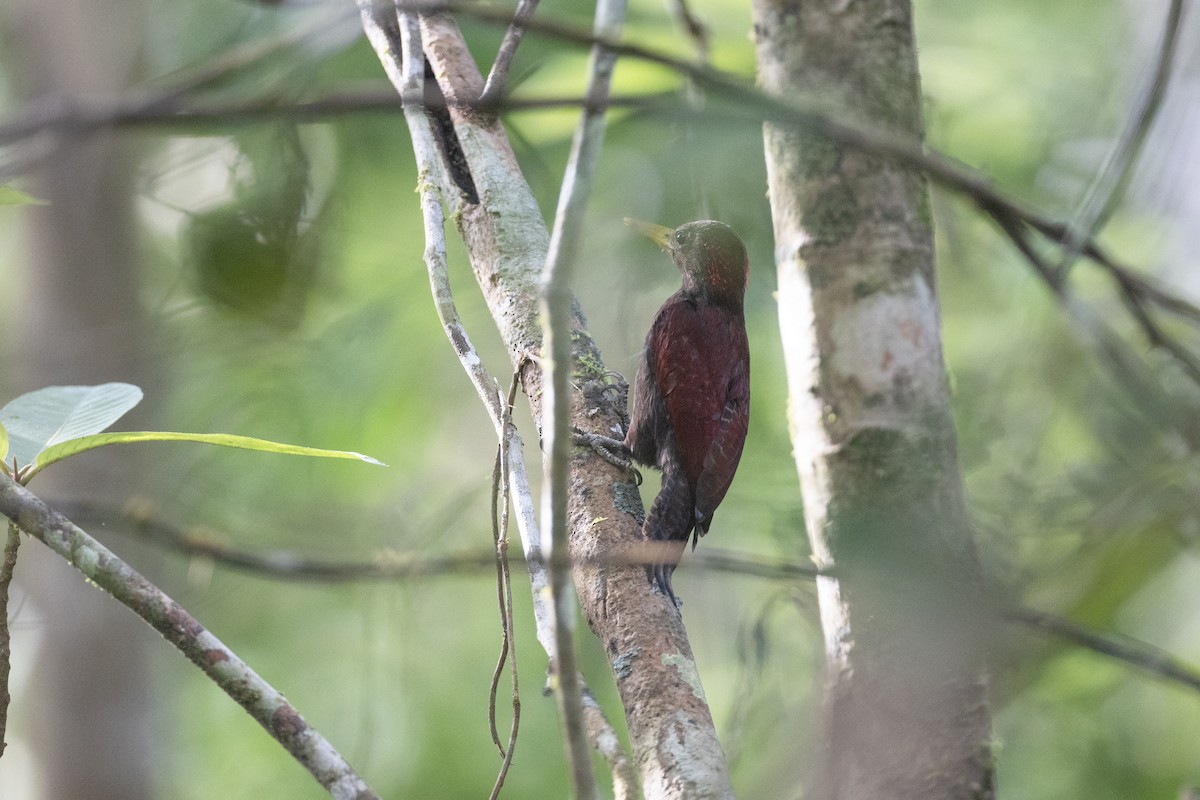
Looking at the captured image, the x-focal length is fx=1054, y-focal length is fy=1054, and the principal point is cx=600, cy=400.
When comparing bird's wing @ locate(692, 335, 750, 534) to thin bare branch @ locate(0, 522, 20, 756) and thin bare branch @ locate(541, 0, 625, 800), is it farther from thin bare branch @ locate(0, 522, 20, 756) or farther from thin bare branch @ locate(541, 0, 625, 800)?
thin bare branch @ locate(541, 0, 625, 800)

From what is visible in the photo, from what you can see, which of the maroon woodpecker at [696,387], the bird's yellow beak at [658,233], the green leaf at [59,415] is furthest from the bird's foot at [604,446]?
the bird's yellow beak at [658,233]

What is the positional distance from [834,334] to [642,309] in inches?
152

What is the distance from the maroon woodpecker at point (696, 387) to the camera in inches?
126

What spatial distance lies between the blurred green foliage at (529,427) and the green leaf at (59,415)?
1.04 m

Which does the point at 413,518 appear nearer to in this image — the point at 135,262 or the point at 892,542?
the point at 135,262

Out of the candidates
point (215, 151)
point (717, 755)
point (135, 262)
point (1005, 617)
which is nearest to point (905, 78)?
point (1005, 617)

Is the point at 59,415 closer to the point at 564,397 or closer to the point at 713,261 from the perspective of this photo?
the point at 564,397

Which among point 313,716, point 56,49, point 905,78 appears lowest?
point 905,78

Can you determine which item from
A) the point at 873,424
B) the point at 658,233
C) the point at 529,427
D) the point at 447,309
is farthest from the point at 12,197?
the point at 529,427

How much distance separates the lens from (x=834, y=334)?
171cm

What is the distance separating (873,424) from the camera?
5.28 feet

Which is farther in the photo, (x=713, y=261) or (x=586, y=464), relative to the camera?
(x=713, y=261)

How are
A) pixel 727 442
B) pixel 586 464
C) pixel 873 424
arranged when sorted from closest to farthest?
1. pixel 873 424
2. pixel 586 464
3. pixel 727 442

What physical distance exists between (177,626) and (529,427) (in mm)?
5070
